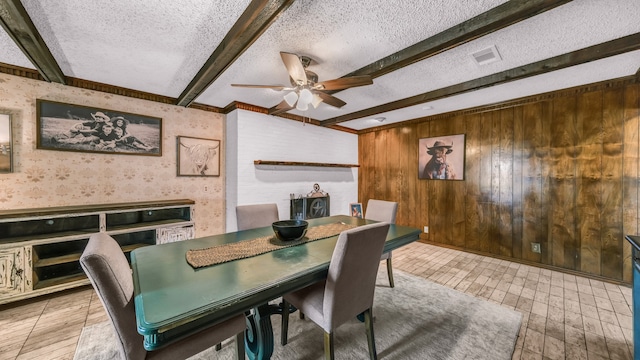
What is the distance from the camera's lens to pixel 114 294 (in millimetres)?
1045

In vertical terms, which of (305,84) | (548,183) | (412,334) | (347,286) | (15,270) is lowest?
(412,334)

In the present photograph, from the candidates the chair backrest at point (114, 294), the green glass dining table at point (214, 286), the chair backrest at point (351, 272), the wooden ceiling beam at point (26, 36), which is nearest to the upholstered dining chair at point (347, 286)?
the chair backrest at point (351, 272)

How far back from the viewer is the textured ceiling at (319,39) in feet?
5.31

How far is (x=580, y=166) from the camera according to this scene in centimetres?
302

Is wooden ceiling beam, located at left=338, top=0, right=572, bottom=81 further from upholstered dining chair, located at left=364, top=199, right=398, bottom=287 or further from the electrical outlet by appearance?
the electrical outlet

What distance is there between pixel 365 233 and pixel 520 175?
337cm

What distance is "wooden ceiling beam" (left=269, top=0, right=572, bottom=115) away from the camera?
1.51 m

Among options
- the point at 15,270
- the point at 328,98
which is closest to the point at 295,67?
the point at 328,98

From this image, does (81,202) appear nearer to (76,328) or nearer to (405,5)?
(76,328)

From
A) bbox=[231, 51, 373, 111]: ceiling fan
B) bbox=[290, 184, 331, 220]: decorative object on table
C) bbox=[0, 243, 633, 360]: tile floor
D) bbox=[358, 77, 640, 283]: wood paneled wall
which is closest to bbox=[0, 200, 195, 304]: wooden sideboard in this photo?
bbox=[0, 243, 633, 360]: tile floor

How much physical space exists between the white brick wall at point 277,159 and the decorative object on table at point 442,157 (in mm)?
1676

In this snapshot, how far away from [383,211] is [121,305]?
2.53m

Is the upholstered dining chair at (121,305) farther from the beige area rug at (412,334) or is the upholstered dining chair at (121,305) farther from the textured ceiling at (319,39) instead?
the textured ceiling at (319,39)

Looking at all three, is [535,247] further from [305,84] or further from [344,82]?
[305,84]
